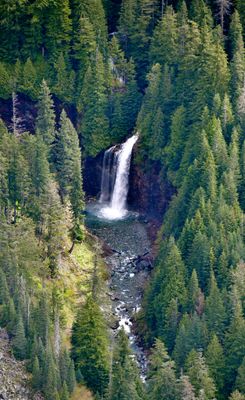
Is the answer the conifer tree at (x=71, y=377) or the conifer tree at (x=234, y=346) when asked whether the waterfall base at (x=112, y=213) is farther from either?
the conifer tree at (x=71, y=377)

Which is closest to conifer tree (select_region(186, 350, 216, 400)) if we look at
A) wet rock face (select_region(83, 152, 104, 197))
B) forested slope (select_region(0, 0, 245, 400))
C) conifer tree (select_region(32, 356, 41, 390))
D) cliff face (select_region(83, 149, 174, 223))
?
forested slope (select_region(0, 0, 245, 400))

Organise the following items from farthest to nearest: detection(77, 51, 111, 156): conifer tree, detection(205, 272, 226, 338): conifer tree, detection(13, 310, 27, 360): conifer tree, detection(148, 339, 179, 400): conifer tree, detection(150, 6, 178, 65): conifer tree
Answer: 1. detection(77, 51, 111, 156): conifer tree
2. detection(150, 6, 178, 65): conifer tree
3. detection(205, 272, 226, 338): conifer tree
4. detection(13, 310, 27, 360): conifer tree
5. detection(148, 339, 179, 400): conifer tree

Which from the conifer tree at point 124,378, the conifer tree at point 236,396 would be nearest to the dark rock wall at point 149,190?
the conifer tree at point 124,378

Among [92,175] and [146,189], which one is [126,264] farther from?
[92,175]

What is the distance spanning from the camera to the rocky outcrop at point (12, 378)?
111188mm

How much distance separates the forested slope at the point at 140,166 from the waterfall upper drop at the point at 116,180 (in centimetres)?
212

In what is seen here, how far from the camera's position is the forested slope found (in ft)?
370

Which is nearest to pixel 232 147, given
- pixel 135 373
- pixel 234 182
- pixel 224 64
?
pixel 234 182

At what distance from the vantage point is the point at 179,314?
11944 centimetres

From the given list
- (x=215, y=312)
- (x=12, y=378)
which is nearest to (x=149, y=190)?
(x=215, y=312)

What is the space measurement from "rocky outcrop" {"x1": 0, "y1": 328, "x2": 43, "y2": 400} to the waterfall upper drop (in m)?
36.5

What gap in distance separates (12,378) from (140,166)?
43.2 m

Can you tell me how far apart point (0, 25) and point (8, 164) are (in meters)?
31.7

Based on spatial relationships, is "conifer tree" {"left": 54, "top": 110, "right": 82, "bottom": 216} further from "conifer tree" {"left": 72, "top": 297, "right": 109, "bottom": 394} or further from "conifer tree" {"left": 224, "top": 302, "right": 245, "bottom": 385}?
"conifer tree" {"left": 224, "top": 302, "right": 245, "bottom": 385}
